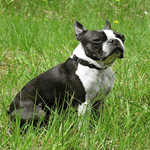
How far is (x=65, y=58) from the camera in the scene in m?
3.74

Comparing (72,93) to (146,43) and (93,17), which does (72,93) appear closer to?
(146,43)

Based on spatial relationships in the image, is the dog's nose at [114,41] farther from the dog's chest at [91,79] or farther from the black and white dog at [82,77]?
the dog's chest at [91,79]

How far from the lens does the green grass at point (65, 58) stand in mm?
1897

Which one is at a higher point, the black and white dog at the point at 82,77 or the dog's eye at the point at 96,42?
the dog's eye at the point at 96,42

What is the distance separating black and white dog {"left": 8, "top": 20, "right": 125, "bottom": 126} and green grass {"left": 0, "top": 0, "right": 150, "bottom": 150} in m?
0.17

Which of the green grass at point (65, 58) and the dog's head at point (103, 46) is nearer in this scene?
the green grass at point (65, 58)

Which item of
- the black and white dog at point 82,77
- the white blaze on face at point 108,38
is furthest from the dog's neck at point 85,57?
the white blaze on face at point 108,38

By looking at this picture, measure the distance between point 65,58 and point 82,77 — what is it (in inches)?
63.2

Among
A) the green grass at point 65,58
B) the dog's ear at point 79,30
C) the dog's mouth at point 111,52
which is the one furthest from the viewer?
the dog's ear at point 79,30

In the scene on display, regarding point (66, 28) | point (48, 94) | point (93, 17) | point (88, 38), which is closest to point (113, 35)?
point (88, 38)

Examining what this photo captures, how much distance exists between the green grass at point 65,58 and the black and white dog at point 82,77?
6.6 inches

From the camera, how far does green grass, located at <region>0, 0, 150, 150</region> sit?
6.22ft

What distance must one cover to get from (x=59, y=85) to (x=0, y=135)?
2.49 feet

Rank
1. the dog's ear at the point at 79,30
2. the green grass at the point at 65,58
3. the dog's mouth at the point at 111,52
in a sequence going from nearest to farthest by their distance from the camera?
the green grass at the point at 65,58 < the dog's mouth at the point at 111,52 < the dog's ear at the point at 79,30
